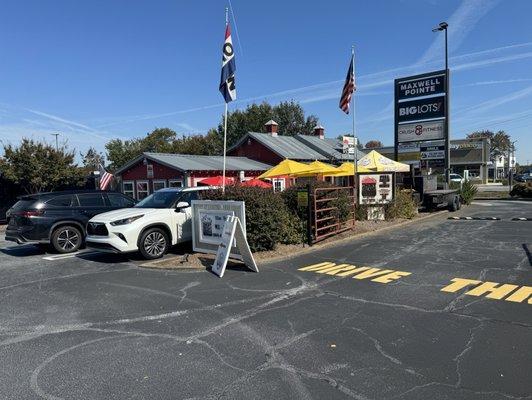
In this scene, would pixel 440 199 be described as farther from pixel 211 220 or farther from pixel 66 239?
pixel 66 239

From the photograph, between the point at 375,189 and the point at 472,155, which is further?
the point at 472,155

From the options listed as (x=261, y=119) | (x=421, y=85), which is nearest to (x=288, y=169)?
(x=421, y=85)

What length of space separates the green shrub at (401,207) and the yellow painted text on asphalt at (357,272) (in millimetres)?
8234

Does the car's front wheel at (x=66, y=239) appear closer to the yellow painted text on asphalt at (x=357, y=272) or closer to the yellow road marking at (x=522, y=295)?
the yellow painted text on asphalt at (x=357, y=272)

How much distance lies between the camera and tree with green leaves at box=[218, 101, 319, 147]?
5912 centimetres

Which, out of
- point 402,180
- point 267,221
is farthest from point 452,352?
point 402,180

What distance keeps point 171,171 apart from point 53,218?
15388 millimetres

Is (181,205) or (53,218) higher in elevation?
(181,205)

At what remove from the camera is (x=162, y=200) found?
1144 centimetres

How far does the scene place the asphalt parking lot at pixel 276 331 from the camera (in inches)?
161

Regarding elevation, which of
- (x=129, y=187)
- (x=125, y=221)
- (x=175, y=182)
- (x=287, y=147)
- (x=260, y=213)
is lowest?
(x=125, y=221)

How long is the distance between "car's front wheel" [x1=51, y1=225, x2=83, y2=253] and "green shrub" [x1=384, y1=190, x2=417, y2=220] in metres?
10.8

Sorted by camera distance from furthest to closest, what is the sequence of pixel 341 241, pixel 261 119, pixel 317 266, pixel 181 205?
1. pixel 261 119
2. pixel 341 241
3. pixel 181 205
4. pixel 317 266

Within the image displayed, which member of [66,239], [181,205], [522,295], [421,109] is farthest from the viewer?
[421,109]
